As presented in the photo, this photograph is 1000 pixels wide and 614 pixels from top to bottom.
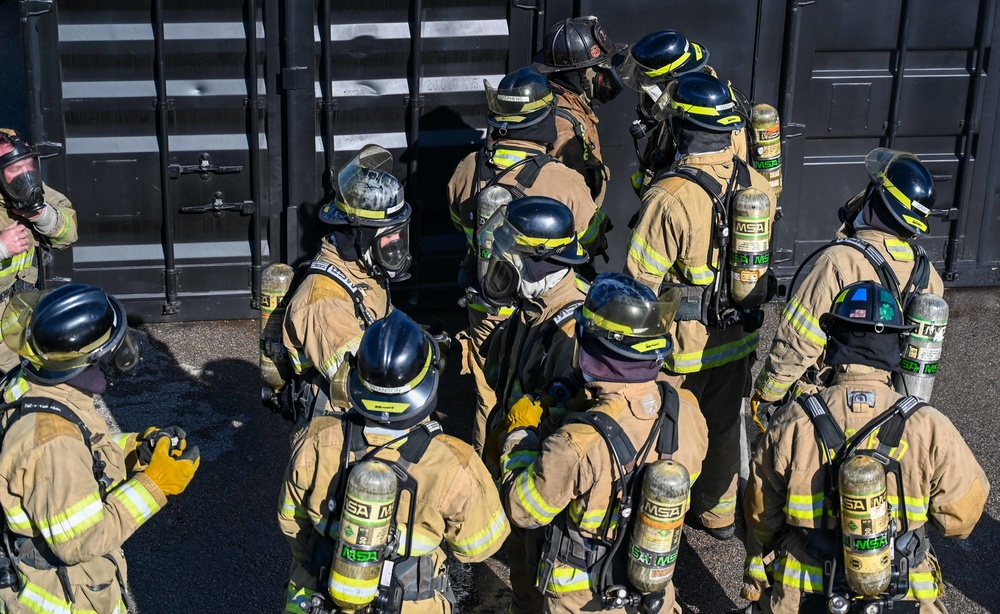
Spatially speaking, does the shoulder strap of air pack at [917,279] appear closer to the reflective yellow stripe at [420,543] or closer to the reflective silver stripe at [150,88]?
the reflective yellow stripe at [420,543]

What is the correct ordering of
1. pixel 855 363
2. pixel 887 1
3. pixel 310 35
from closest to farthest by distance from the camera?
pixel 855 363 → pixel 310 35 → pixel 887 1

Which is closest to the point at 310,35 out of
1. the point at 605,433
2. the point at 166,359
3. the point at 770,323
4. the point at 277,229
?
the point at 277,229

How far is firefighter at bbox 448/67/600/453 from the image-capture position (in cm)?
603

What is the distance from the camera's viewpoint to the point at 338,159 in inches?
293

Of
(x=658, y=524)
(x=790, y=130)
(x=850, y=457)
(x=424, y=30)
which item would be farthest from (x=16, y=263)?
(x=790, y=130)

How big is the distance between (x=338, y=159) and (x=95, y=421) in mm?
3711

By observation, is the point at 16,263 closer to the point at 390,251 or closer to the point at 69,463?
the point at 390,251

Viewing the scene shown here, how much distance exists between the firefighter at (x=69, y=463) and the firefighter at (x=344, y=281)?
33.7 inches

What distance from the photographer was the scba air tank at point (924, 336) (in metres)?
4.62

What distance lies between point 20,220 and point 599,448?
12.0 feet

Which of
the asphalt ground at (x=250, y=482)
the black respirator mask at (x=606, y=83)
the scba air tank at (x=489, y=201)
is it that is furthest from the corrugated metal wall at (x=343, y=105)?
the scba air tank at (x=489, y=201)

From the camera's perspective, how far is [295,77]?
23.6 feet

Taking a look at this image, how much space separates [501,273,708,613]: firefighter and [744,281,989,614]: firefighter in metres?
0.34

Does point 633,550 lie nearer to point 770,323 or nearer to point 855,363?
point 855,363
